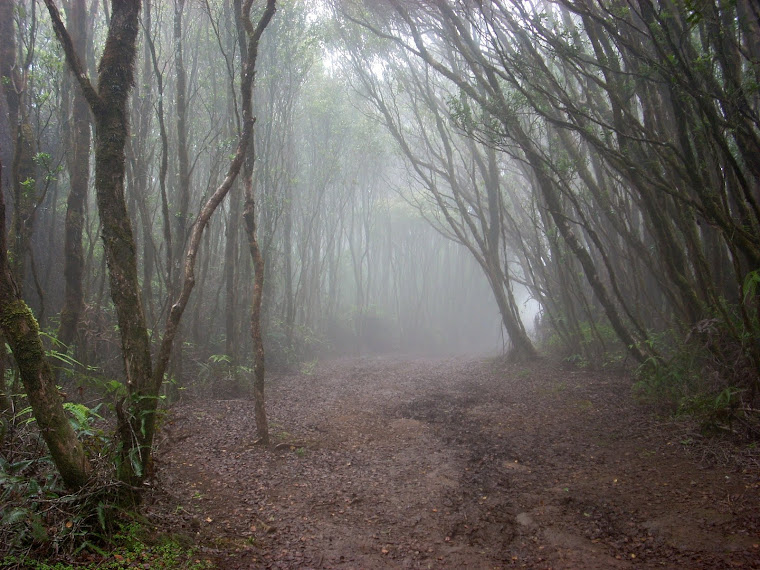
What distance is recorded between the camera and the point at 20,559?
231 centimetres

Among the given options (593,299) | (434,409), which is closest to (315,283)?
(593,299)

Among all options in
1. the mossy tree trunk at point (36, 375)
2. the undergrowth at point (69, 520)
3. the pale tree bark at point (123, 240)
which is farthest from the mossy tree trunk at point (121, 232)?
the mossy tree trunk at point (36, 375)

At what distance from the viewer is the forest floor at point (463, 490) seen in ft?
9.87

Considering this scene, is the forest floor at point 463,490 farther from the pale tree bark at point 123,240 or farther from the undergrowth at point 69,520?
the pale tree bark at point 123,240

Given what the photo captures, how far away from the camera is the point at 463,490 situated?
4102mm

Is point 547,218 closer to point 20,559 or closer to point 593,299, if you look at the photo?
point 593,299

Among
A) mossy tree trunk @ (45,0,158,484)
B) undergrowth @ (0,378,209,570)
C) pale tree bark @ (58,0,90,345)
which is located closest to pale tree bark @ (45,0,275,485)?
mossy tree trunk @ (45,0,158,484)

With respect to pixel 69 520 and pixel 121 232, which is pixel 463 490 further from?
pixel 121 232

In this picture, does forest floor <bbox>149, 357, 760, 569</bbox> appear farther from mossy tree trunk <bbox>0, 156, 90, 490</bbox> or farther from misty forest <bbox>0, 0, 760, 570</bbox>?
mossy tree trunk <bbox>0, 156, 90, 490</bbox>

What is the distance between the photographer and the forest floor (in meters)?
3.01

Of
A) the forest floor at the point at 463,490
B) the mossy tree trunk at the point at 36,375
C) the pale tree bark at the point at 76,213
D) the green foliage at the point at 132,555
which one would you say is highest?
the pale tree bark at the point at 76,213

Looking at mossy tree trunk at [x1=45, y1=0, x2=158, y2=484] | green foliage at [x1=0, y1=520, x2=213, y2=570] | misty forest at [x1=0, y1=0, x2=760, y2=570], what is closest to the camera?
green foliage at [x1=0, y1=520, x2=213, y2=570]

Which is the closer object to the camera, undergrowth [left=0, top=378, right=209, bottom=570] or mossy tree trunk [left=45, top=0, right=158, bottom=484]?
undergrowth [left=0, top=378, right=209, bottom=570]

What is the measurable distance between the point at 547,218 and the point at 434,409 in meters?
4.94
